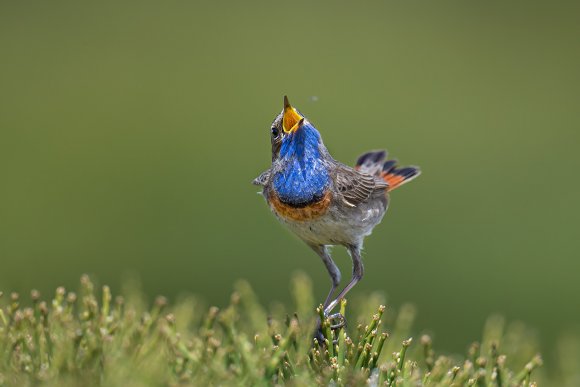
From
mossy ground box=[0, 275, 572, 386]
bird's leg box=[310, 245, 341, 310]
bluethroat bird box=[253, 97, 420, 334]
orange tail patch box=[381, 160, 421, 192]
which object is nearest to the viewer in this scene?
mossy ground box=[0, 275, 572, 386]

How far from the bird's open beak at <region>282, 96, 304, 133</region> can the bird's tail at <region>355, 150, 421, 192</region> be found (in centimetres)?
100

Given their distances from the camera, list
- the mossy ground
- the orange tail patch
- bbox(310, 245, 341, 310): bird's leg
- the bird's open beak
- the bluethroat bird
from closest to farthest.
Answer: the mossy ground
the bird's open beak
the bluethroat bird
bbox(310, 245, 341, 310): bird's leg
the orange tail patch

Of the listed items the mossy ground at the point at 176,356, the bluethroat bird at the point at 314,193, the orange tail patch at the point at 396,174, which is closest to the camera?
the mossy ground at the point at 176,356

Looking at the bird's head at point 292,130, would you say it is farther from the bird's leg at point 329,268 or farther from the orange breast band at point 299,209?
the bird's leg at point 329,268

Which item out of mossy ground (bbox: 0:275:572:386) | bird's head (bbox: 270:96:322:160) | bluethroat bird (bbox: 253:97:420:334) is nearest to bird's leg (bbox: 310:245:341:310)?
bluethroat bird (bbox: 253:97:420:334)

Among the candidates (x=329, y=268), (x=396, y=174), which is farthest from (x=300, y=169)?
(x=396, y=174)

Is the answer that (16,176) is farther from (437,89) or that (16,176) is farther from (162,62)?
(437,89)

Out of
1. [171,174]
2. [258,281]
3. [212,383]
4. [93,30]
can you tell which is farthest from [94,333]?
[93,30]

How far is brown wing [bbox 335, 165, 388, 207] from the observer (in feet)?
13.1

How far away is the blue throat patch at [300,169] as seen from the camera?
3781 millimetres

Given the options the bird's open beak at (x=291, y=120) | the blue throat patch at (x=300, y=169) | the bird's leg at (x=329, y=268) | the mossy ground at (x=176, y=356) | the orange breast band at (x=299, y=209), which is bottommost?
the mossy ground at (x=176, y=356)

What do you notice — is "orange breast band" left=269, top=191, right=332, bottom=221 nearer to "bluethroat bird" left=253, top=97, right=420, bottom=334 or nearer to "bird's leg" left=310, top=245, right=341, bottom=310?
"bluethroat bird" left=253, top=97, right=420, bottom=334

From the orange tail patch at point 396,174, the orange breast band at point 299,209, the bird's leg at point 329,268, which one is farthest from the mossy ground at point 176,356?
the orange tail patch at point 396,174

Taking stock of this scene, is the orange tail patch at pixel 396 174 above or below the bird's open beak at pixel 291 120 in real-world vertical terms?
above
